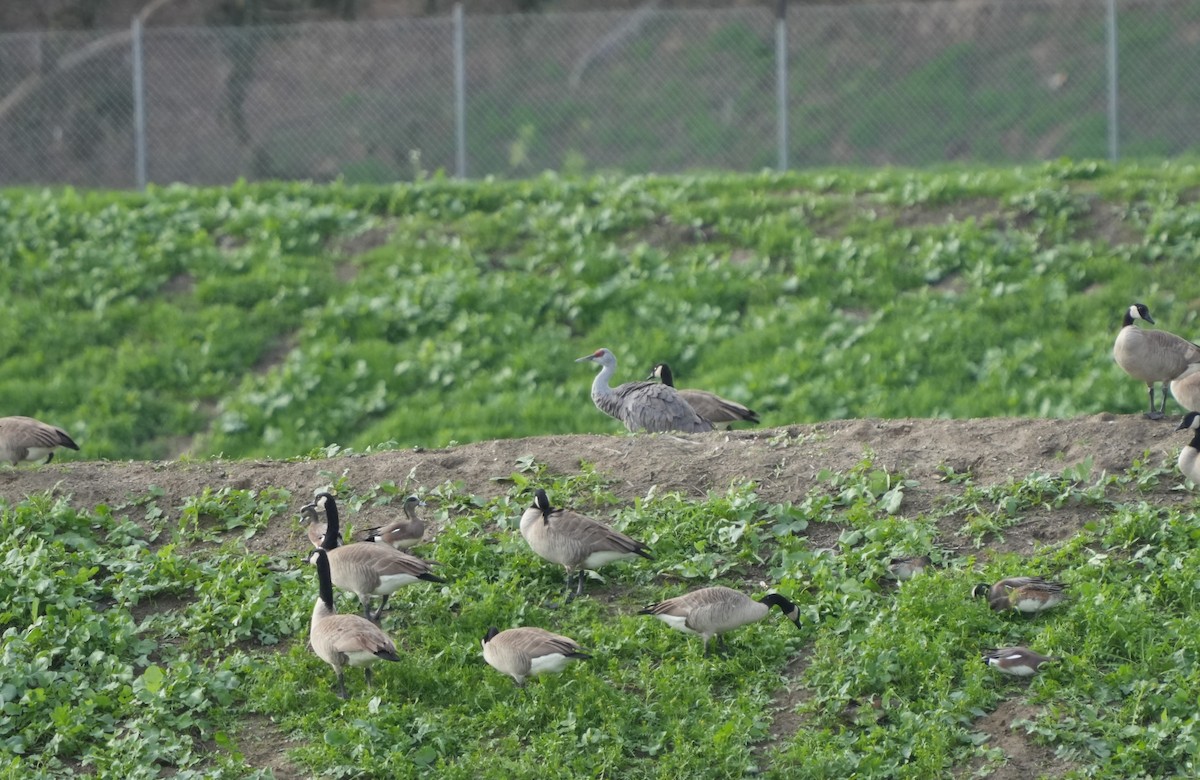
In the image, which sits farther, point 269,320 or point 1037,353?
point 269,320

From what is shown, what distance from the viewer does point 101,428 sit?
47.1ft

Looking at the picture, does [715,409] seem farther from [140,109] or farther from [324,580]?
[140,109]

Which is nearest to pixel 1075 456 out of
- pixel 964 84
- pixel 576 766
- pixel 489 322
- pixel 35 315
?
pixel 576 766

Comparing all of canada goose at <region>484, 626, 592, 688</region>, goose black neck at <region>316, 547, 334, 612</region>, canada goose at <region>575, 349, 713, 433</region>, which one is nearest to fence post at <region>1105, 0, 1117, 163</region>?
canada goose at <region>575, 349, 713, 433</region>

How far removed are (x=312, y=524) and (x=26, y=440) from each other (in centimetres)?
232

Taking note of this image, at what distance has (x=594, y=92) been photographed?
73.7ft

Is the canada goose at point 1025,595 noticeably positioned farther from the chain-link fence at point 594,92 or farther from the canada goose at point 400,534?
the chain-link fence at point 594,92

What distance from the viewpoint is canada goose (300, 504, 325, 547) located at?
854 centimetres

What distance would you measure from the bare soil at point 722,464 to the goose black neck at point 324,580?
1170 mm

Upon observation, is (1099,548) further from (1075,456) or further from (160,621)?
(160,621)

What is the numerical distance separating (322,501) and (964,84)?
52.5 ft

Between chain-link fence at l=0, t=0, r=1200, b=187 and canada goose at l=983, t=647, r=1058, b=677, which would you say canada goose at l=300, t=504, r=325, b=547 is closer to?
canada goose at l=983, t=647, r=1058, b=677

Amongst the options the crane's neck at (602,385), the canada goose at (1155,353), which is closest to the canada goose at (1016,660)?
the canada goose at (1155,353)

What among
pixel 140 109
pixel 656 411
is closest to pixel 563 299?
pixel 656 411
